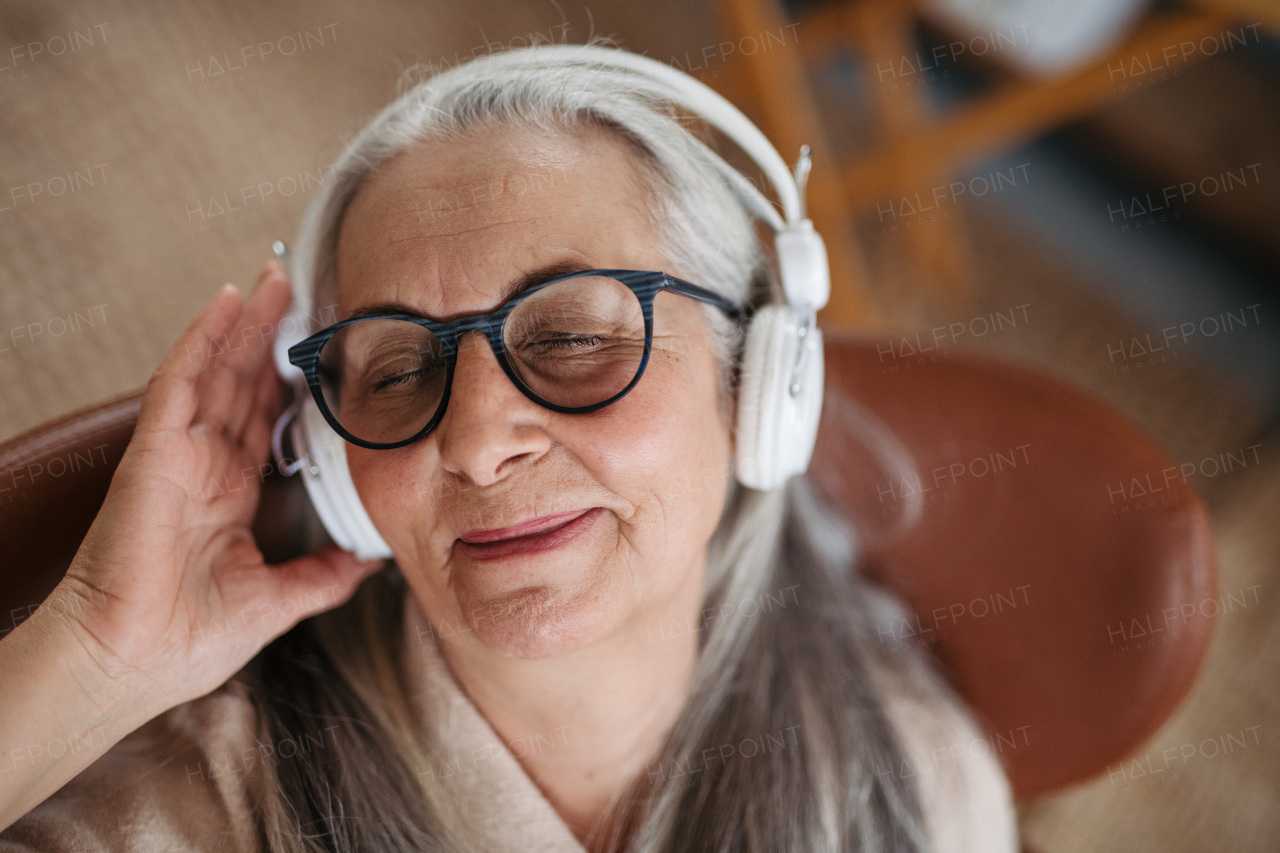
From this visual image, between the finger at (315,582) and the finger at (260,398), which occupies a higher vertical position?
the finger at (260,398)

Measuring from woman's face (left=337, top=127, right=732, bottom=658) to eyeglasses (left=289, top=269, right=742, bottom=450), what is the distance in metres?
0.02

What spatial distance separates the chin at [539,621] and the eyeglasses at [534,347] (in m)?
0.20

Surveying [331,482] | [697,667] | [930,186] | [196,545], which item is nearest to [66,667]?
[196,545]

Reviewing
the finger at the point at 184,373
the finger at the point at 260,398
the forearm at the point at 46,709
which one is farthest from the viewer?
the finger at the point at 260,398

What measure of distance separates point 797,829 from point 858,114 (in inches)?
90.5

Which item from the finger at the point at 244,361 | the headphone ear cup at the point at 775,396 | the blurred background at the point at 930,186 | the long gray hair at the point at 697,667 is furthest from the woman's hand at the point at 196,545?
the blurred background at the point at 930,186

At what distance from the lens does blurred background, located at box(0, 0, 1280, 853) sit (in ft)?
6.08

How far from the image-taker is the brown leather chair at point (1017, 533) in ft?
3.71

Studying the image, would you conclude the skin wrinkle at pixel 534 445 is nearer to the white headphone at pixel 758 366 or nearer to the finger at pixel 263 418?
the white headphone at pixel 758 366

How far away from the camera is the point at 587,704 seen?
42.2 inches

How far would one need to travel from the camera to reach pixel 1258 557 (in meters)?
2.07

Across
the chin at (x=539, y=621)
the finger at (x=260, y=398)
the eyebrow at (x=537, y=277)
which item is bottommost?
the chin at (x=539, y=621)

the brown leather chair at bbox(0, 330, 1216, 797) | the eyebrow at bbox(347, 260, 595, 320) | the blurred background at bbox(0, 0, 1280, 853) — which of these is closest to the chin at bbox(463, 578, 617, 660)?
the eyebrow at bbox(347, 260, 595, 320)

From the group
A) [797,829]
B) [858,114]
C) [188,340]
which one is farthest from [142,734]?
[858,114]
